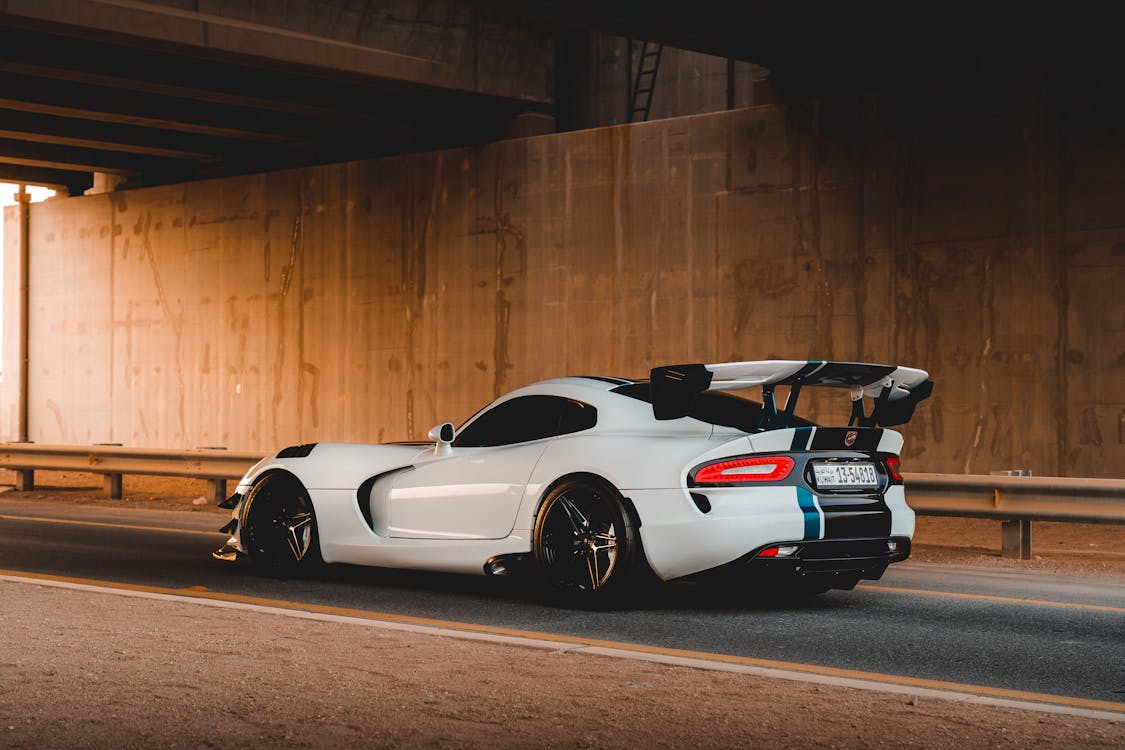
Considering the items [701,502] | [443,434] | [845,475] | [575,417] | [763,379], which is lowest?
[701,502]

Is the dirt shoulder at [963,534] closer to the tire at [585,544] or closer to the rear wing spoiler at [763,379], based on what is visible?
the rear wing spoiler at [763,379]

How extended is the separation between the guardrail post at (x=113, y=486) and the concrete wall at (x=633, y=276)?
401 cm

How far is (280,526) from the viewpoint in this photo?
9539 mm

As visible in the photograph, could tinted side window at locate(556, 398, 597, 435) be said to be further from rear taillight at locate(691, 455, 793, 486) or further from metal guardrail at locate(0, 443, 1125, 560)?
metal guardrail at locate(0, 443, 1125, 560)

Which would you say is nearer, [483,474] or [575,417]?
[575,417]

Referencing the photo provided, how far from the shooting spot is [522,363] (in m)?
19.9

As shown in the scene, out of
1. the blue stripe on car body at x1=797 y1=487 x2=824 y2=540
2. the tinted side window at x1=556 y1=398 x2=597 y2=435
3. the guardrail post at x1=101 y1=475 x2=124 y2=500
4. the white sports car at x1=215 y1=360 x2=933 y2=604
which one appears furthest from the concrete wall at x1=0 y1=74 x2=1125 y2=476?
the tinted side window at x1=556 y1=398 x2=597 y2=435

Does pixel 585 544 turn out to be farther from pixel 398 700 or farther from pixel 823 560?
pixel 398 700

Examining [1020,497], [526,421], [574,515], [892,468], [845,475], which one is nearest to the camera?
[845,475]

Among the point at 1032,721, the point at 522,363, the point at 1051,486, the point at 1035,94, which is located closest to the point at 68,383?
the point at 522,363

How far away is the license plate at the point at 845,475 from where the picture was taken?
7773 mm

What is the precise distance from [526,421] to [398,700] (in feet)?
11.0

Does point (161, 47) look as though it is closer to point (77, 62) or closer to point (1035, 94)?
point (77, 62)

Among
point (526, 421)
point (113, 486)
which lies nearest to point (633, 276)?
point (113, 486)
